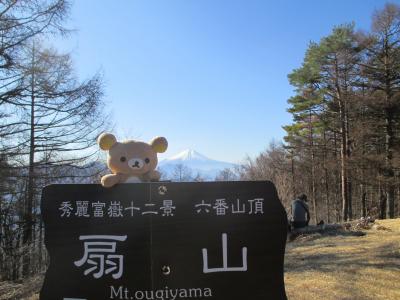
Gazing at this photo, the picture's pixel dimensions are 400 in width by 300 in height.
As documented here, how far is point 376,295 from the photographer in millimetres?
5270

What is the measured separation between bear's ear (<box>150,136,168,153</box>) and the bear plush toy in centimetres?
5

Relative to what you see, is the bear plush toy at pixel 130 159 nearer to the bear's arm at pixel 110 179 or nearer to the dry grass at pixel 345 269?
the bear's arm at pixel 110 179

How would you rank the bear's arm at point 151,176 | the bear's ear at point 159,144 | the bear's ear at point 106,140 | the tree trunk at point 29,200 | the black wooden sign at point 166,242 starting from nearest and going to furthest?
the black wooden sign at point 166,242 < the bear's ear at point 106,140 < the bear's arm at point 151,176 < the bear's ear at point 159,144 < the tree trunk at point 29,200

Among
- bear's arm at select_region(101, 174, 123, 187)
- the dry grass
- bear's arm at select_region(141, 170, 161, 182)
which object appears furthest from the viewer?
the dry grass

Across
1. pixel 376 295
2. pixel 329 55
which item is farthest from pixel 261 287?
pixel 329 55

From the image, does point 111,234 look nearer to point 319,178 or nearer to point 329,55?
point 329,55

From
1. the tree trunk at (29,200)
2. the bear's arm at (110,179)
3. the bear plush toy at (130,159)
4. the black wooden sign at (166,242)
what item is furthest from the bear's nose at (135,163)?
the tree trunk at (29,200)

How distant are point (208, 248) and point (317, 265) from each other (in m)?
5.29

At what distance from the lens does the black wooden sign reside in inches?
85.0

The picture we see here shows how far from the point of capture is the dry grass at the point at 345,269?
5398 mm

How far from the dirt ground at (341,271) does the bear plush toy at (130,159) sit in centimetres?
273

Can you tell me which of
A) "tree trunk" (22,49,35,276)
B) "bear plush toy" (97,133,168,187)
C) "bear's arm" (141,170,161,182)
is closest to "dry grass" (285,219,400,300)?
"bear's arm" (141,170,161,182)

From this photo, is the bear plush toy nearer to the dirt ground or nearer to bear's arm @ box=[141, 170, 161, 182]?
bear's arm @ box=[141, 170, 161, 182]

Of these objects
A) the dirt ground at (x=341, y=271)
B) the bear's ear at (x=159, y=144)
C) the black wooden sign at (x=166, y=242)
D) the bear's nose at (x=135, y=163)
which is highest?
the bear's ear at (x=159, y=144)
